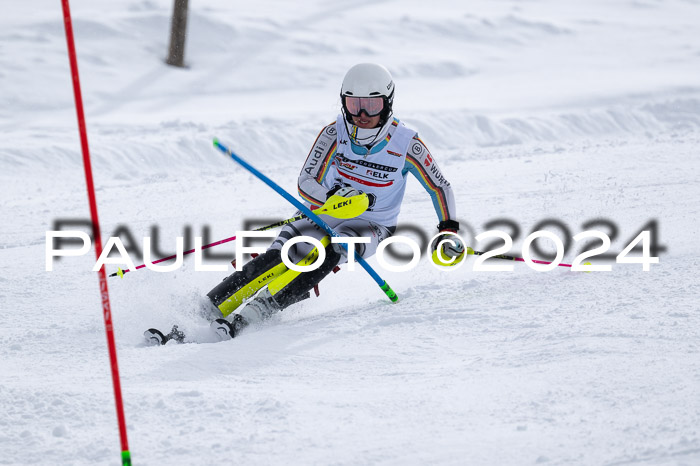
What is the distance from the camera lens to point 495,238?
655cm

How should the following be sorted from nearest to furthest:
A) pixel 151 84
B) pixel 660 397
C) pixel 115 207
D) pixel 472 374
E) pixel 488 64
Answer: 1. pixel 660 397
2. pixel 472 374
3. pixel 115 207
4. pixel 151 84
5. pixel 488 64

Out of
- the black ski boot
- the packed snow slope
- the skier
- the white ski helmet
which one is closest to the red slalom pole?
the packed snow slope

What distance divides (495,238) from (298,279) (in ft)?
7.67

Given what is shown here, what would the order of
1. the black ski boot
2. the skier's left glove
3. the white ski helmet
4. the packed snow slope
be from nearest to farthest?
1. the packed snow slope
2. the black ski boot
3. the white ski helmet
4. the skier's left glove

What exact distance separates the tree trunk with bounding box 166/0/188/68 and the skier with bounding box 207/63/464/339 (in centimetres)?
772

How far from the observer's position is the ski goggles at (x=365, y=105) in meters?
4.91

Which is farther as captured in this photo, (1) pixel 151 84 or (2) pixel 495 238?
(1) pixel 151 84

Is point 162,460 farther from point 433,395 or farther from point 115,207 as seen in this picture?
point 115,207

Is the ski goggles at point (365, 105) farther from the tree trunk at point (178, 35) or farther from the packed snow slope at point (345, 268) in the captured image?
the tree trunk at point (178, 35)

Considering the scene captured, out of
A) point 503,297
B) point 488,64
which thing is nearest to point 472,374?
point 503,297

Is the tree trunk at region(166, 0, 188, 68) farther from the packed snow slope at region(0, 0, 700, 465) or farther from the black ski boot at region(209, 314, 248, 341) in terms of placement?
the black ski boot at region(209, 314, 248, 341)

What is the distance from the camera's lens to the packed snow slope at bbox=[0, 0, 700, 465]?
318 cm

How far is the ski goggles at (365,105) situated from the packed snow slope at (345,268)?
120cm

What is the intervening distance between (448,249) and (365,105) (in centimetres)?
105
